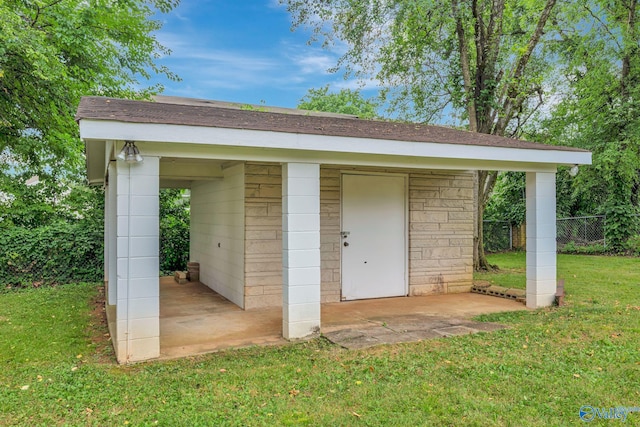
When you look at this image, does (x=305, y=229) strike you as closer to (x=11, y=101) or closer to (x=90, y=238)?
(x=90, y=238)

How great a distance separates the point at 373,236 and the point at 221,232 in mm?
2770

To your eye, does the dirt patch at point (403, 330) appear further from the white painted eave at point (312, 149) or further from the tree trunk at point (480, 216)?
the tree trunk at point (480, 216)

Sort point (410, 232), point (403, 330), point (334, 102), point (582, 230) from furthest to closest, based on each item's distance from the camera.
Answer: point (334, 102), point (582, 230), point (410, 232), point (403, 330)

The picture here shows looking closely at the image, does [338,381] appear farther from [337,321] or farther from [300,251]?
[337,321]

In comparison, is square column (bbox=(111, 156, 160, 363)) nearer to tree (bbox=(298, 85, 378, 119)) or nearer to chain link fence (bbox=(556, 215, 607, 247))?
chain link fence (bbox=(556, 215, 607, 247))

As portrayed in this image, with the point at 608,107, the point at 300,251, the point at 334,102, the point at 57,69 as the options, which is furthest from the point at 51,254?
the point at 334,102

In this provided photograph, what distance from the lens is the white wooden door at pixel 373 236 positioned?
7.20 meters

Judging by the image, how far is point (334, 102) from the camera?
103 feet

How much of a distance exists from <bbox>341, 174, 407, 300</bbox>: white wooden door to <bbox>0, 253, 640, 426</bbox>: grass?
2.42 meters

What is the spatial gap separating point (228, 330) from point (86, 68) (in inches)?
337

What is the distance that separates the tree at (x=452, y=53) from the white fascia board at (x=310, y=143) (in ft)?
17.3

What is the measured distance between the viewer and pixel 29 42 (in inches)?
318

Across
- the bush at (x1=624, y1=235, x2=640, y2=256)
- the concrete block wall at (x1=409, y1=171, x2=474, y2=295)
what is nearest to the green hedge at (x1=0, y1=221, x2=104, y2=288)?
the concrete block wall at (x1=409, y1=171, x2=474, y2=295)

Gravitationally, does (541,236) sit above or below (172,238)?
above
